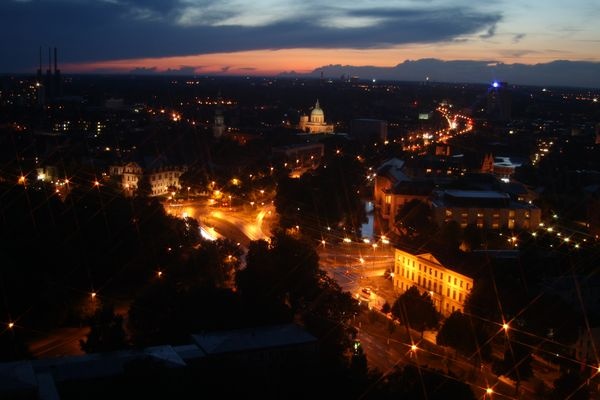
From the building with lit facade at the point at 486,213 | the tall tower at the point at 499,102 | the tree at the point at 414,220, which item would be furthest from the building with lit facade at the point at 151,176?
the tall tower at the point at 499,102

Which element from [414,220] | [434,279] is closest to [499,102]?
[414,220]

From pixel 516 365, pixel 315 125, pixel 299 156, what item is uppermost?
pixel 315 125

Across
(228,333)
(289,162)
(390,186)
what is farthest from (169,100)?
(228,333)

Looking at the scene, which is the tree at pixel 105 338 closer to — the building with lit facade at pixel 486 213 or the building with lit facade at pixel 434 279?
the building with lit facade at pixel 434 279

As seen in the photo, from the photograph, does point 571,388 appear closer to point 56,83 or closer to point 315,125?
point 315,125

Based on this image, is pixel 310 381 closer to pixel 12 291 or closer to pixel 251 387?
pixel 251 387

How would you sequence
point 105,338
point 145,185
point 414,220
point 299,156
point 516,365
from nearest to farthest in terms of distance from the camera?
1. point 105,338
2. point 516,365
3. point 414,220
4. point 145,185
5. point 299,156

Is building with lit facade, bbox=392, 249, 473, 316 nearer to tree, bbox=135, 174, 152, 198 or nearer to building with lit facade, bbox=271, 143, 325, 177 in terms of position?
tree, bbox=135, 174, 152, 198
